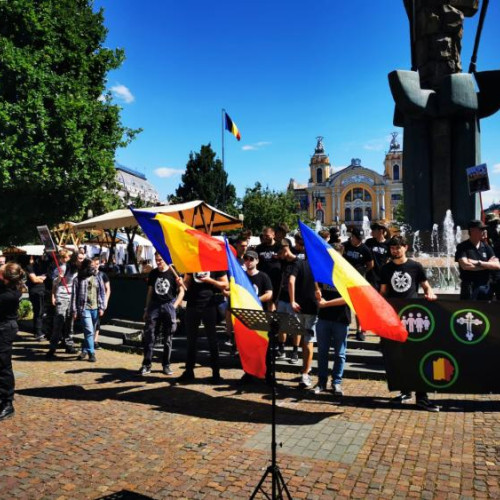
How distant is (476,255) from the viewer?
21.6 feet

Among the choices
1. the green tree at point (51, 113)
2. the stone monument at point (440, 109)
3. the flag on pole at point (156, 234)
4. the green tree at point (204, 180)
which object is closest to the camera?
the flag on pole at point (156, 234)

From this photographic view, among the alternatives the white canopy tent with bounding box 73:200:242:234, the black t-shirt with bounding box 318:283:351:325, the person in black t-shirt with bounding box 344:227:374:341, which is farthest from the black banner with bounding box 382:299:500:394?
the white canopy tent with bounding box 73:200:242:234

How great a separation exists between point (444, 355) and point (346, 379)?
2.16 metres

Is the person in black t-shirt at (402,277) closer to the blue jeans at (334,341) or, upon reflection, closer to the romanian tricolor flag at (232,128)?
the blue jeans at (334,341)

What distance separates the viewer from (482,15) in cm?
1498

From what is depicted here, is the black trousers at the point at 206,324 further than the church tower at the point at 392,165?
No

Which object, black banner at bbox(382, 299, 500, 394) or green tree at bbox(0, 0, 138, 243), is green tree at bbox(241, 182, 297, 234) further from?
black banner at bbox(382, 299, 500, 394)

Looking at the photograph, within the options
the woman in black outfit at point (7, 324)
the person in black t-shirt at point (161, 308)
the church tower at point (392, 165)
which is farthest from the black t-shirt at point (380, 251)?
the church tower at point (392, 165)

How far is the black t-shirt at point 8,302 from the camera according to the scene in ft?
18.9

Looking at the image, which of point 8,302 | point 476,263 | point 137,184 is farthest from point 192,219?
point 137,184

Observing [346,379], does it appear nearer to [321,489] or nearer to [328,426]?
[328,426]

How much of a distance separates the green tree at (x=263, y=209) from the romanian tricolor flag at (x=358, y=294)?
47802mm

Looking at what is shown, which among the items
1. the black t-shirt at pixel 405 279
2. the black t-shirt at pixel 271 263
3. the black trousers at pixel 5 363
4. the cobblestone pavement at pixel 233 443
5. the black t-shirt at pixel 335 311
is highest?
the black t-shirt at pixel 271 263

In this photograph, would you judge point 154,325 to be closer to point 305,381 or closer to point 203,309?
point 203,309
